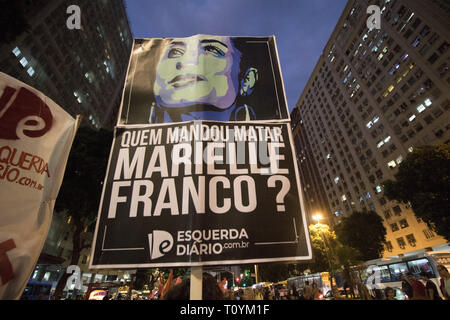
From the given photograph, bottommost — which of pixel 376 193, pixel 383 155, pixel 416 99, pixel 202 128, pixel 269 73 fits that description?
pixel 202 128

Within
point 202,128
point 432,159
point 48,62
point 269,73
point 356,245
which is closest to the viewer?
point 202,128

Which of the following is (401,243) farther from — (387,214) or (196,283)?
(196,283)

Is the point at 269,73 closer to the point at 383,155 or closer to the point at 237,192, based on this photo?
the point at 237,192

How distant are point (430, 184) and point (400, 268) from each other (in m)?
12.9

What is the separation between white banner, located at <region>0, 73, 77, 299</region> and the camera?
1.76 meters

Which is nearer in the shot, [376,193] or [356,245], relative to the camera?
[356,245]

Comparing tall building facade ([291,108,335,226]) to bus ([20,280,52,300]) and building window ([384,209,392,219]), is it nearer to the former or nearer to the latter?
building window ([384,209,392,219])

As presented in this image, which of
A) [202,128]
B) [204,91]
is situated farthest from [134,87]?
[202,128]

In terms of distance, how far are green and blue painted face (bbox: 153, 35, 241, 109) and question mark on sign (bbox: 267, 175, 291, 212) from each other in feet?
4.03

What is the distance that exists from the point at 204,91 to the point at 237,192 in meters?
1.59

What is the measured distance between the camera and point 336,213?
64938 mm

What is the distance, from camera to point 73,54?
41250mm

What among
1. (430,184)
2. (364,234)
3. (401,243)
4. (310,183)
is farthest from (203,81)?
(310,183)

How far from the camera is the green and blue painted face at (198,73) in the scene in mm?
3090
